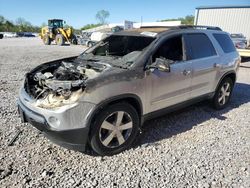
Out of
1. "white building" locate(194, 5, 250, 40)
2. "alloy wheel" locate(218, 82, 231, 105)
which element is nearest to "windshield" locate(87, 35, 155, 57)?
"alloy wheel" locate(218, 82, 231, 105)

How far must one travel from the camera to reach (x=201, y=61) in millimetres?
4965

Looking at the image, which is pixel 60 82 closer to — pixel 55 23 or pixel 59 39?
pixel 59 39

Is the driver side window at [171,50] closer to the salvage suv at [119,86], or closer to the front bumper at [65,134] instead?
the salvage suv at [119,86]

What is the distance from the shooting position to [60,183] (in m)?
3.09

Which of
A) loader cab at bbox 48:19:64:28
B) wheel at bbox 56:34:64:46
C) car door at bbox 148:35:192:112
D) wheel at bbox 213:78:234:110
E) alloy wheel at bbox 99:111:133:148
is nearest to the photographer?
alloy wheel at bbox 99:111:133:148

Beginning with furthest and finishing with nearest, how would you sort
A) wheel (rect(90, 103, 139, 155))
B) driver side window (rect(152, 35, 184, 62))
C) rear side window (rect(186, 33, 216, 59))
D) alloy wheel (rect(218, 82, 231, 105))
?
alloy wheel (rect(218, 82, 231, 105)) < rear side window (rect(186, 33, 216, 59)) < driver side window (rect(152, 35, 184, 62)) < wheel (rect(90, 103, 139, 155))

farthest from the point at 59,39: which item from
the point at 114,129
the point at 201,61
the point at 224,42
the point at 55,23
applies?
the point at 114,129

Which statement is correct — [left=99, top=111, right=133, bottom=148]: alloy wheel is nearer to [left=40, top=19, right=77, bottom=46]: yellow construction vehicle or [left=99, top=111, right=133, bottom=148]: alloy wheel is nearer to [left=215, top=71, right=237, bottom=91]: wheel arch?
[left=215, top=71, right=237, bottom=91]: wheel arch

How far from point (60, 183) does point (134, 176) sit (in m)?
0.89

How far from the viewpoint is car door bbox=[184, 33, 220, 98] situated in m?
4.83

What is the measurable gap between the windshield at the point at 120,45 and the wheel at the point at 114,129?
116 centimetres

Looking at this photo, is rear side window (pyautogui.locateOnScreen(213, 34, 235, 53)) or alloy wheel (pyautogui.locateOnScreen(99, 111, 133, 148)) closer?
alloy wheel (pyautogui.locateOnScreen(99, 111, 133, 148))

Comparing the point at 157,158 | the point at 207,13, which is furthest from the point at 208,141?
the point at 207,13

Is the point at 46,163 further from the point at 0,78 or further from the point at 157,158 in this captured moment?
the point at 0,78
